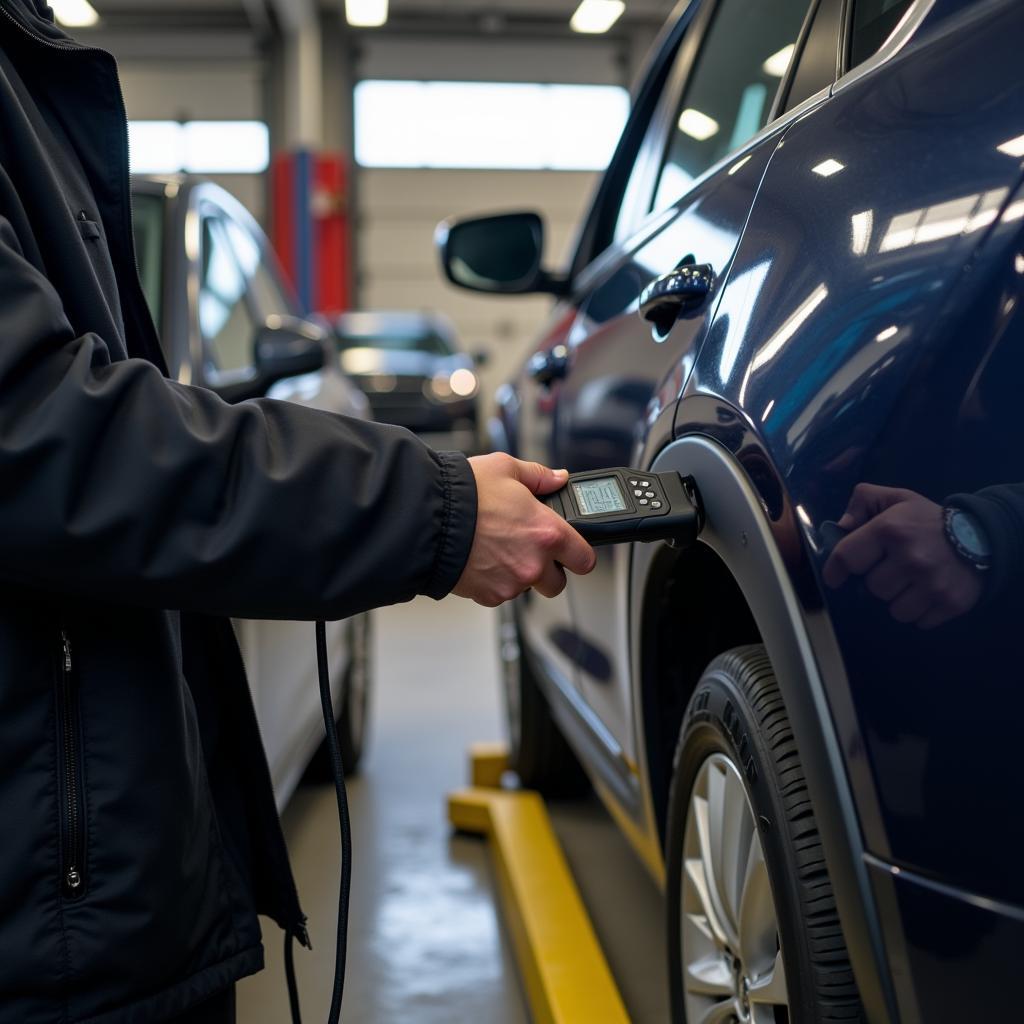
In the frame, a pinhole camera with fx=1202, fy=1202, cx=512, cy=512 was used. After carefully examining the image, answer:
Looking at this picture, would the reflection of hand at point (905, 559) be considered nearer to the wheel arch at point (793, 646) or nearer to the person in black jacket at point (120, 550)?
the wheel arch at point (793, 646)

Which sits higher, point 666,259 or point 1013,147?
point 666,259

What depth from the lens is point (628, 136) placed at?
7.52 ft

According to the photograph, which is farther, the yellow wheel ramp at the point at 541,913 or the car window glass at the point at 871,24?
the yellow wheel ramp at the point at 541,913

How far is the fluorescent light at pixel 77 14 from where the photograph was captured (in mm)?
12633

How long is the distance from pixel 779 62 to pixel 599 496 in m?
0.64

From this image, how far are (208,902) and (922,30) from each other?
2.91ft

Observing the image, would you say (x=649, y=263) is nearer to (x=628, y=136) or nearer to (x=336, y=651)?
(x=628, y=136)

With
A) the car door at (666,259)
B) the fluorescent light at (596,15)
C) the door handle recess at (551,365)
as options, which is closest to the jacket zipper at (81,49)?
the car door at (666,259)

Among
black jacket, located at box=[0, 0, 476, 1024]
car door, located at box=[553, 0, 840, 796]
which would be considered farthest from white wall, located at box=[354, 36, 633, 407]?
black jacket, located at box=[0, 0, 476, 1024]

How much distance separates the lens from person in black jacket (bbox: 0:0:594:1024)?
0.77m

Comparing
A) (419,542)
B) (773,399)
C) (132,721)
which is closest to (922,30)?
(773,399)

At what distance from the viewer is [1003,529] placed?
0.72 metres

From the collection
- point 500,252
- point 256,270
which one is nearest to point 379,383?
point 256,270

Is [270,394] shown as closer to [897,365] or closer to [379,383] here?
[897,365]
